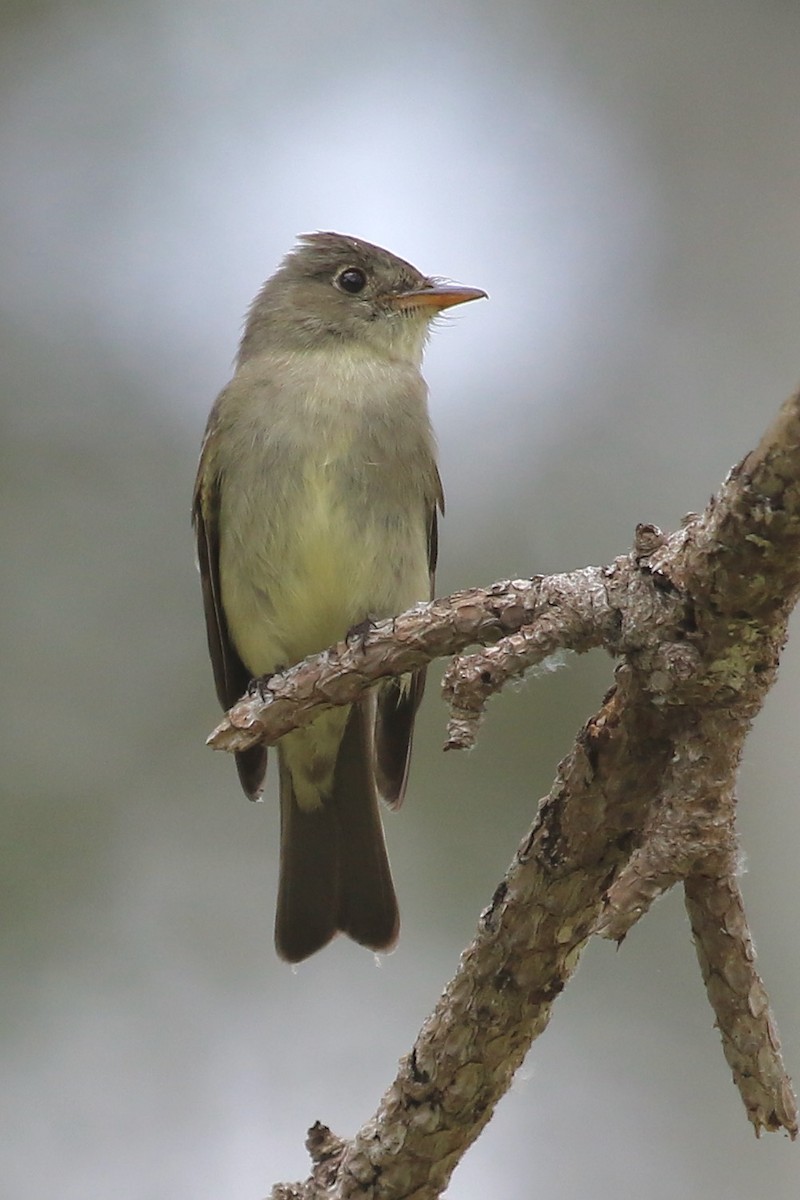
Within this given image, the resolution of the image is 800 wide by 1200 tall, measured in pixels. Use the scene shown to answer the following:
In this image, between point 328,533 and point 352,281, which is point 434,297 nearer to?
point 352,281

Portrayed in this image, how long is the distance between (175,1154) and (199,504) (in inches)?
87.0

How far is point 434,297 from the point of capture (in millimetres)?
4508

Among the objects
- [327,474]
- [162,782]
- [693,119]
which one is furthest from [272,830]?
[693,119]

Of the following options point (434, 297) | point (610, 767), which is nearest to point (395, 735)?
point (434, 297)

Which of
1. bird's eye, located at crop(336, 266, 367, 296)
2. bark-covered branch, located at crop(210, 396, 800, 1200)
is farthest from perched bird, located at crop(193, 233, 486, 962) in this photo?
bark-covered branch, located at crop(210, 396, 800, 1200)

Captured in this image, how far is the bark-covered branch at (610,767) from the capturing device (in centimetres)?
200

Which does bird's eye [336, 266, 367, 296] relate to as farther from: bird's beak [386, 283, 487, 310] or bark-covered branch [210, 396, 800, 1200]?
bark-covered branch [210, 396, 800, 1200]

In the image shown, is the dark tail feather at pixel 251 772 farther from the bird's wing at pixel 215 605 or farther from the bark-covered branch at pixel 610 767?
the bark-covered branch at pixel 610 767

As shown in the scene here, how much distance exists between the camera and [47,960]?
5105 mm

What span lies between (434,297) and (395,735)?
123 centimetres

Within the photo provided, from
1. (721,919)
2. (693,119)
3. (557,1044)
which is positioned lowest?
(721,919)

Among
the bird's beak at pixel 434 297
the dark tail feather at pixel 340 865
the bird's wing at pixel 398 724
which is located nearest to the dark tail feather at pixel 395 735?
the bird's wing at pixel 398 724

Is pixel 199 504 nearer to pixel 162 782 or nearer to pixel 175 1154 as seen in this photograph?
pixel 162 782

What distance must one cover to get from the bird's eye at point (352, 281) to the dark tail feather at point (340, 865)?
1.20 m
